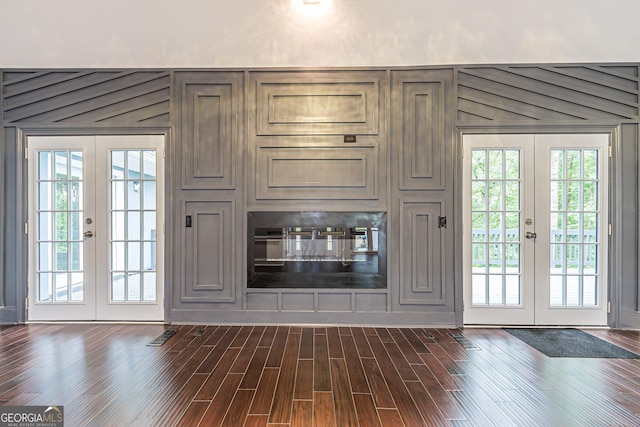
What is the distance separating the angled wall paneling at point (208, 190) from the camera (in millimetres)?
3479

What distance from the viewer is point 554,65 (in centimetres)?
338

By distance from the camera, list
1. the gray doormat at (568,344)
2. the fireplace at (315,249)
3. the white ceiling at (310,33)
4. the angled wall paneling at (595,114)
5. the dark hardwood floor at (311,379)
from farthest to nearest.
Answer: the fireplace at (315,249) < the angled wall paneling at (595,114) < the white ceiling at (310,33) < the gray doormat at (568,344) < the dark hardwood floor at (311,379)

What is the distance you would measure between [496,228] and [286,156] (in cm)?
236

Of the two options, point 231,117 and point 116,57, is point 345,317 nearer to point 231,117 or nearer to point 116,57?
point 231,117

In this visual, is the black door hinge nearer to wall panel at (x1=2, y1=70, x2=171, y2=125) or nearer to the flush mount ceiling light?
the flush mount ceiling light

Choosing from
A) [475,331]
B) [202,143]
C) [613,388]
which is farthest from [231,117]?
[613,388]

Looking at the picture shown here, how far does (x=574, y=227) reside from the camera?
3.46 m

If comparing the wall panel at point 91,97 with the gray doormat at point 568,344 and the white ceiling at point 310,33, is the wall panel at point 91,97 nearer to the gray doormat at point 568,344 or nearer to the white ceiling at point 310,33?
the white ceiling at point 310,33

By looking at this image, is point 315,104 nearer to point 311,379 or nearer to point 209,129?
point 209,129

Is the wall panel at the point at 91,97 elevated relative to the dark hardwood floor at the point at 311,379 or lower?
elevated

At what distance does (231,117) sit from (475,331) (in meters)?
3.35

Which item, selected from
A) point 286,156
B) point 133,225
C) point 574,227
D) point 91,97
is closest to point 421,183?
point 286,156

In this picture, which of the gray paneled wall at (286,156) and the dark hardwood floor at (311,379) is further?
the gray paneled wall at (286,156)

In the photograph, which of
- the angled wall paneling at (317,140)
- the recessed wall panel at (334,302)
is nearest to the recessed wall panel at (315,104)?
the angled wall paneling at (317,140)
